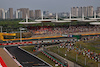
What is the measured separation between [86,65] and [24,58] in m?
11.4

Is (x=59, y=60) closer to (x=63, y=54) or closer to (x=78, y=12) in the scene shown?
(x=63, y=54)

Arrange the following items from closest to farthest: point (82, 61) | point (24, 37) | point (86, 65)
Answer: point (86, 65)
point (82, 61)
point (24, 37)

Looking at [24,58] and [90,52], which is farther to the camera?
[24,58]

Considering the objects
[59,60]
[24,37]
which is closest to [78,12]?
[24,37]

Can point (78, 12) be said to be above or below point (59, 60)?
above

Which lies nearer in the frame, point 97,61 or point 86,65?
point 86,65

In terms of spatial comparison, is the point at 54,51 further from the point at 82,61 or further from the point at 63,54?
the point at 82,61

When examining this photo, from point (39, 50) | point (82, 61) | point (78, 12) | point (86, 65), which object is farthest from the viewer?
point (78, 12)

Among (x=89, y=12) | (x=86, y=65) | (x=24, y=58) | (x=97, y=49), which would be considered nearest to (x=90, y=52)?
(x=97, y=49)

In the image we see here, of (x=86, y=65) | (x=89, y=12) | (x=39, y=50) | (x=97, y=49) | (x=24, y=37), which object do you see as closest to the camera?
(x=86, y=65)

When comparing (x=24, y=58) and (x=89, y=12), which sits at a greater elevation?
(x=89, y=12)

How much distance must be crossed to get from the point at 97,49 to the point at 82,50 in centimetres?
226

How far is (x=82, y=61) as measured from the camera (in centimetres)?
2281

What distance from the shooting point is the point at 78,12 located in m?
147
